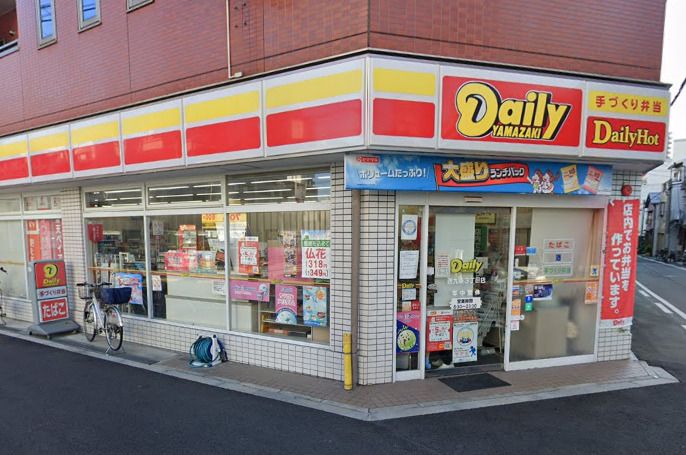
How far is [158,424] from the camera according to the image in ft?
14.5

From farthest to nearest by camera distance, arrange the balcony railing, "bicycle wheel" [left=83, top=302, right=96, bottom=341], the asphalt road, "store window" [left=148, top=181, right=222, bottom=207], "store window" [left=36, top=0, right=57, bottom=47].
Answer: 1. the balcony railing
2. "store window" [left=36, top=0, right=57, bottom=47]
3. "bicycle wheel" [left=83, top=302, right=96, bottom=341]
4. "store window" [left=148, top=181, right=222, bottom=207]
5. the asphalt road

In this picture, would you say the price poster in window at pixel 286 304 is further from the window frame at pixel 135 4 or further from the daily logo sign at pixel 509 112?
the window frame at pixel 135 4

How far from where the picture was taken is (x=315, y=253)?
582cm

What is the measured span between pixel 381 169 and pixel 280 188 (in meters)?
1.94

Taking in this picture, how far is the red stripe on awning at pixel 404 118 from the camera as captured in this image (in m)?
4.56

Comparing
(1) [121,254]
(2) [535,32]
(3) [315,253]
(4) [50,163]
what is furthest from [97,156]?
(2) [535,32]

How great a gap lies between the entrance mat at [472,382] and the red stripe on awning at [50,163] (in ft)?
27.8

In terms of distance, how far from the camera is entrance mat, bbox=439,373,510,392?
536 cm

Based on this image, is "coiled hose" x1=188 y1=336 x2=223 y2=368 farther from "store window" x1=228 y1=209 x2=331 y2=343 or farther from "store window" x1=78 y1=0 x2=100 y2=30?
"store window" x1=78 y1=0 x2=100 y2=30

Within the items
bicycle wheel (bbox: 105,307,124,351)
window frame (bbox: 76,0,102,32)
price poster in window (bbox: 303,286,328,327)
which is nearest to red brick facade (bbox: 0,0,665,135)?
window frame (bbox: 76,0,102,32)

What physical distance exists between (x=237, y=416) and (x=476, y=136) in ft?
15.9

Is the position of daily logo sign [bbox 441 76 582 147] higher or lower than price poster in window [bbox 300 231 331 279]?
higher

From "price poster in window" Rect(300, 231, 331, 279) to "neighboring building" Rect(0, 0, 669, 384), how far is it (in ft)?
0.12

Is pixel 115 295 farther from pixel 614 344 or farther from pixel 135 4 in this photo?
pixel 614 344
